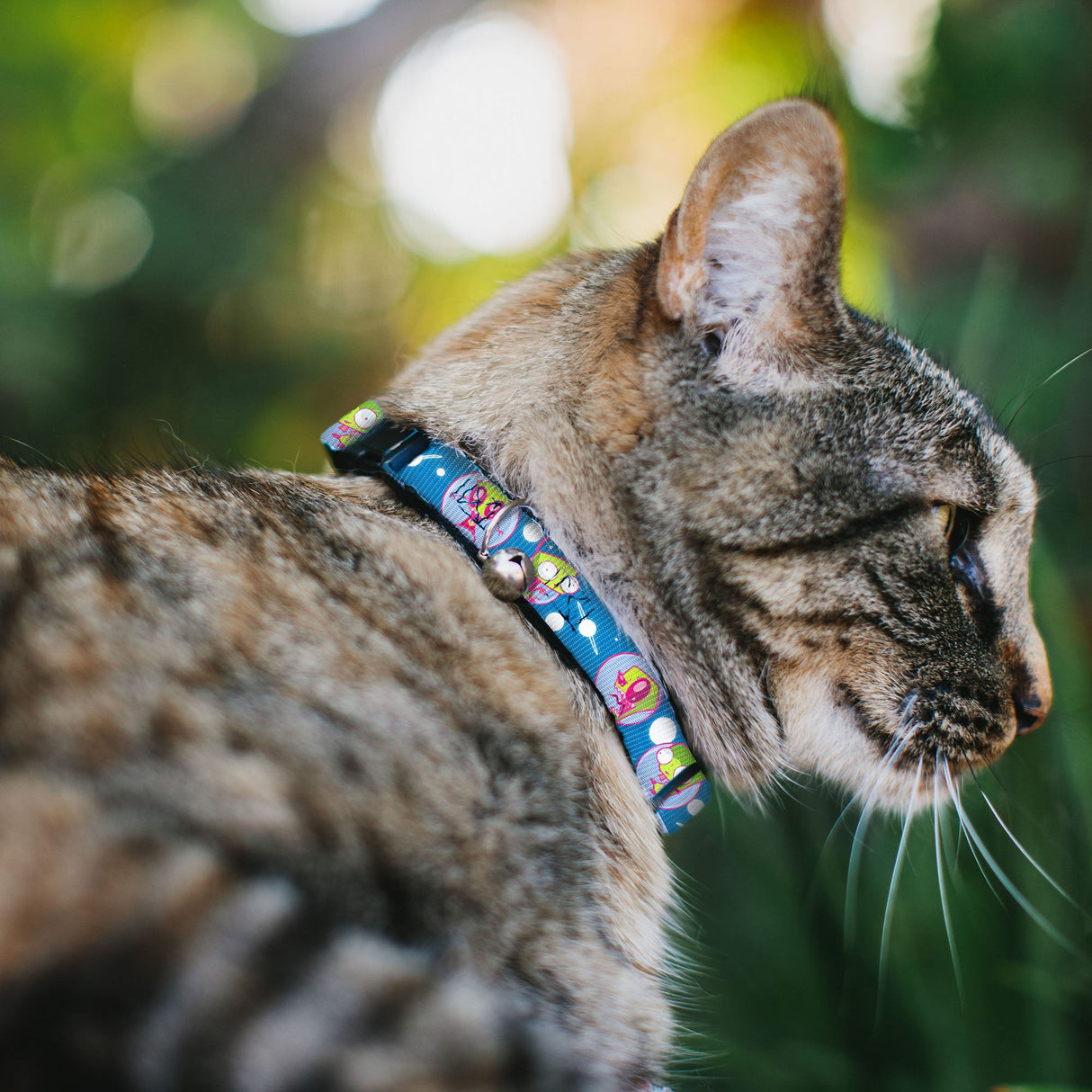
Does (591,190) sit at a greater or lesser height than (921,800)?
greater

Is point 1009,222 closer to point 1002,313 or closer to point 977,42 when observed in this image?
point 977,42

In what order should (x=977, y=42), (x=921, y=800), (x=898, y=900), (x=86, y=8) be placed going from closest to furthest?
1. (x=921, y=800)
2. (x=898, y=900)
3. (x=977, y=42)
4. (x=86, y=8)

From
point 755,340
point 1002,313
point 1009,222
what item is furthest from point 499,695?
point 1009,222

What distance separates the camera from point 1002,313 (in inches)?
82.0

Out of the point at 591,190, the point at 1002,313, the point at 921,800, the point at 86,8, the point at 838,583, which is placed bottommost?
the point at 921,800

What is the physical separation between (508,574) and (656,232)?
2.24 feet

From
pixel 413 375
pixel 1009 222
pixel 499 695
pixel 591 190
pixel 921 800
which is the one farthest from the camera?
pixel 591 190

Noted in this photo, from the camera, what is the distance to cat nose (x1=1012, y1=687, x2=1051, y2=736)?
1185 mm

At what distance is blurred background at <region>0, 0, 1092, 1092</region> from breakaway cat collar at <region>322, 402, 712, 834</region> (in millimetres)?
319

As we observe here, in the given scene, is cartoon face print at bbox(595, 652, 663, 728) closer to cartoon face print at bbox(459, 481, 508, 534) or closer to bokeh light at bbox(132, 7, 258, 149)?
cartoon face print at bbox(459, 481, 508, 534)

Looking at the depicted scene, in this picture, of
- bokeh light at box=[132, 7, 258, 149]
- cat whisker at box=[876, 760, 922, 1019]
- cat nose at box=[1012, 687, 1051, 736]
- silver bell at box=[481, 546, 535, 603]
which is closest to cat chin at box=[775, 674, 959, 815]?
cat whisker at box=[876, 760, 922, 1019]

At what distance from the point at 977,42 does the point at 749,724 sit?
91.2 inches

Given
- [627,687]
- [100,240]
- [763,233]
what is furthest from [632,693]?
[100,240]

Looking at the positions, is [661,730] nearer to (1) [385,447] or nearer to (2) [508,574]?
(2) [508,574]
